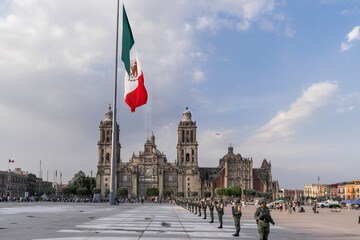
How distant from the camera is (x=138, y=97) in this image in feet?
100

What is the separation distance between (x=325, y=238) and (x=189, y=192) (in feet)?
369

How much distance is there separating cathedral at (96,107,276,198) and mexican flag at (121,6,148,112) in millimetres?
94525

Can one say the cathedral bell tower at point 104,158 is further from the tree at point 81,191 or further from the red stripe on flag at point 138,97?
the red stripe on flag at point 138,97

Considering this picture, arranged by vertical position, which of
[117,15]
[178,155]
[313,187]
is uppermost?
[117,15]

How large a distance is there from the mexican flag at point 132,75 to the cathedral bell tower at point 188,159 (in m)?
94.5

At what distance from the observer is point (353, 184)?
425 feet

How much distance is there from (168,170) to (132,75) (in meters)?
99.9

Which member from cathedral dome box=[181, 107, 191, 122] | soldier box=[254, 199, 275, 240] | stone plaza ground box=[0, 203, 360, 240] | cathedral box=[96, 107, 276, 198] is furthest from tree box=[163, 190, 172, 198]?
soldier box=[254, 199, 275, 240]

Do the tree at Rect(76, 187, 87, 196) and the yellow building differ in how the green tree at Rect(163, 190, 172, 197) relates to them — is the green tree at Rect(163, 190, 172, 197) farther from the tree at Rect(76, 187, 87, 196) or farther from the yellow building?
the yellow building

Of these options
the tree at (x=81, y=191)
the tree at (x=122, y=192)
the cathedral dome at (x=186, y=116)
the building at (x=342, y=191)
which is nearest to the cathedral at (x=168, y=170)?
the cathedral dome at (x=186, y=116)

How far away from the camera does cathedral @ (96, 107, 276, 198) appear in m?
126

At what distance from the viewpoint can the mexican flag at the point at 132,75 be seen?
100 ft

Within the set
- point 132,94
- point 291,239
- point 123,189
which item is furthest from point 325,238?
point 123,189

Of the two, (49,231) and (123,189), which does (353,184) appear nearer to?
(123,189)
